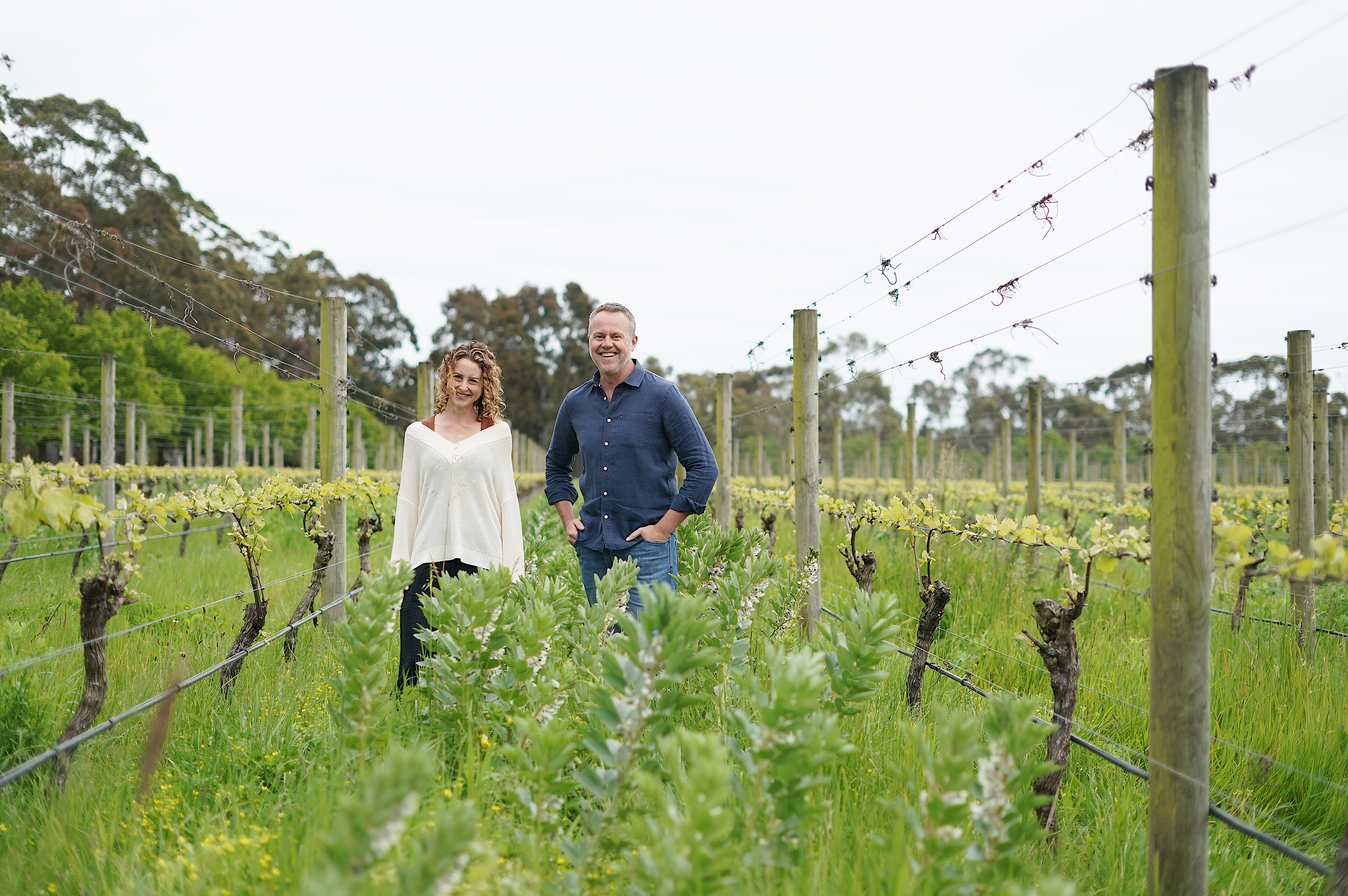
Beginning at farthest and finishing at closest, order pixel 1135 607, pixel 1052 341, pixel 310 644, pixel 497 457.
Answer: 1. pixel 1135 607
2. pixel 310 644
3. pixel 497 457
4. pixel 1052 341

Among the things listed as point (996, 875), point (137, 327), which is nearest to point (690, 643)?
point (996, 875)

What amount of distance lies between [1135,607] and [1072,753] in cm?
382

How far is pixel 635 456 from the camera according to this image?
4270 millimetres

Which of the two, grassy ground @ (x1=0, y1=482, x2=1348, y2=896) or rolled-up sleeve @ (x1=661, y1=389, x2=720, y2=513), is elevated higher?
rolled-up sleeve @ (x1=661, y1=389, x2=720, y2=513)

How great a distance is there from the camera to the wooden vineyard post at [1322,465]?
664 cm

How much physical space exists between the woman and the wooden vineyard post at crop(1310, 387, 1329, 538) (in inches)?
245

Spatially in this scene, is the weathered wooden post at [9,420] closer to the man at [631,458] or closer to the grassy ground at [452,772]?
the grassy ground at [452,772]

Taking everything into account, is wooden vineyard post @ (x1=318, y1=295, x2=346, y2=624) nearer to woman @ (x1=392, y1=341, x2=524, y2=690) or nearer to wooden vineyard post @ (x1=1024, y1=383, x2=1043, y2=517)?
woman @ (x1=392, y1=341, x2=524, y2=690)

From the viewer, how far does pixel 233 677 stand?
4293 millimetres

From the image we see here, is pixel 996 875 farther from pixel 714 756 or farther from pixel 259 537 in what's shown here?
pixel 259 537

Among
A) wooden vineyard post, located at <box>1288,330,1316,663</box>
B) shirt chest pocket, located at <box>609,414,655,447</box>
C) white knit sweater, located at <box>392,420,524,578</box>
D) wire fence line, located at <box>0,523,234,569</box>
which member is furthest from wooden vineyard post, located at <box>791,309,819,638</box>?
wire fence line, located at <box>0,523,234,569</box>

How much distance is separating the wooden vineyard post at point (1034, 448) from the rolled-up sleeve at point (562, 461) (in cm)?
460

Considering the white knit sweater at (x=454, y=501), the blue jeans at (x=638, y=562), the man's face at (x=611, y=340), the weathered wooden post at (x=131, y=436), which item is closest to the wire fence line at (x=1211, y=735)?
the blue jeans at (x=638, y=562)

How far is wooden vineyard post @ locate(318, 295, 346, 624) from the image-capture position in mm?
5871
